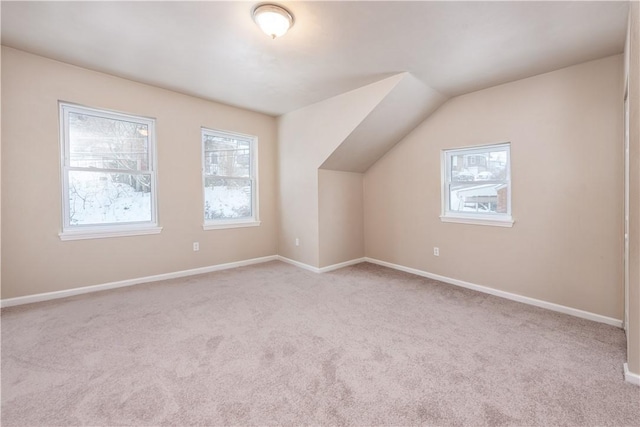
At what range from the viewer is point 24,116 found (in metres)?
2.83

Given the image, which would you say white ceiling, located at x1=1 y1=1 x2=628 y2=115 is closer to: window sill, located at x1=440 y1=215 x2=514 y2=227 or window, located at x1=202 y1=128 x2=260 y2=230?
window, located at x1=202 y1=128 x2=260 y2=230

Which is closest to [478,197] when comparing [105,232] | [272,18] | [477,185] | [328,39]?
[477,185]

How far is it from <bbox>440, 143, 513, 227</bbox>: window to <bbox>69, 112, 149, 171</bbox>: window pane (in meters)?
3.98

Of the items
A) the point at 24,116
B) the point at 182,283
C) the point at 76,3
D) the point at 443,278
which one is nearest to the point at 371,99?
the point at 443,278

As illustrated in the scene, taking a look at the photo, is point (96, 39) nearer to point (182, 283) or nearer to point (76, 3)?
point (76, 3)

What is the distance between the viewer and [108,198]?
340 centimetres

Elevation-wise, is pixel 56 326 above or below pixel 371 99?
below

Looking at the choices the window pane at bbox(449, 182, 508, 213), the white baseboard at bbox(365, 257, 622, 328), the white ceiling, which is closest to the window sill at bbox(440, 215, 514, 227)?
the window pane at bbox(449, 182, 508, 213)

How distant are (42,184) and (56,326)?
60.2 inches

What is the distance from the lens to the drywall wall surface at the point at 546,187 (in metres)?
2.54

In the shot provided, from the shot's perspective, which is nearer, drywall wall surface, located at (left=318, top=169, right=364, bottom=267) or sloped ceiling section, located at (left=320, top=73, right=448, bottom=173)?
sloped ceiling section, located at (left=320, top=73, right=448, bottom=173)

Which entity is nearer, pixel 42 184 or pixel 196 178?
pixel 42 184

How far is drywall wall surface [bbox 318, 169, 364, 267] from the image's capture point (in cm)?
423

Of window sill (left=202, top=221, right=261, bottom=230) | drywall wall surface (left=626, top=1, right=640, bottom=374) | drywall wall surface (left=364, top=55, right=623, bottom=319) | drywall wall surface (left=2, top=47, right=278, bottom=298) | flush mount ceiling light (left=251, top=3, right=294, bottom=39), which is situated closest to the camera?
drywall wall surface (left=626, top=1, right=640, bottom=374)
